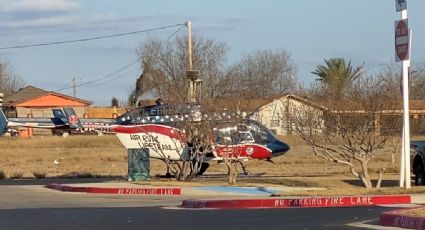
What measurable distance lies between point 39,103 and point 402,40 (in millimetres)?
84483

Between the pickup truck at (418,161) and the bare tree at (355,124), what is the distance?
118 cm

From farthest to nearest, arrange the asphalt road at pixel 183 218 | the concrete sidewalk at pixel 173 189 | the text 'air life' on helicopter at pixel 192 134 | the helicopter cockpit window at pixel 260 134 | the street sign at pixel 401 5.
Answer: the helicopter cockpit window at pixel 260 134 < the text 'air life' on helicopter at pixel 192 134 < the concrete sidewalk at pixel 173 189 < the street sign at pixel 401 5 < the asphalt road at pixel 183 218

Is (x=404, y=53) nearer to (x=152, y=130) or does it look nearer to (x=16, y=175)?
(x=152, y=130)

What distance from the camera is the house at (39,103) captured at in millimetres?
97250

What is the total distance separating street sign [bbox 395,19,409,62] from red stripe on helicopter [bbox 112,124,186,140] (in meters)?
11.2

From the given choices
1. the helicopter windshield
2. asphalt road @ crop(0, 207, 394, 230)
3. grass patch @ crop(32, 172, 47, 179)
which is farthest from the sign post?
grass patch @ crop(32, 172, 47, 179)

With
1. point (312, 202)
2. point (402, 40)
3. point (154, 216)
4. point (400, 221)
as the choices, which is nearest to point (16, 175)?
point (312, 202)

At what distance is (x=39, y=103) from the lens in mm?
100375

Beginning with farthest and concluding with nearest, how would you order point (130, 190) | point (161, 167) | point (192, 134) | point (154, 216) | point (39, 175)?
point (161, 167) → point (39, 175) → point (192, 134) → point (130, 190) → point (154, 216)

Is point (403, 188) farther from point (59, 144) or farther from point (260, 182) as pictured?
point (59, 144)

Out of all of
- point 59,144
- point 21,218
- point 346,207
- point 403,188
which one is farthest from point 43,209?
point 59,144

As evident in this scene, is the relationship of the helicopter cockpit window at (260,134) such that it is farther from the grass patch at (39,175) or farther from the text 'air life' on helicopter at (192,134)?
the grass patch at (39,175)

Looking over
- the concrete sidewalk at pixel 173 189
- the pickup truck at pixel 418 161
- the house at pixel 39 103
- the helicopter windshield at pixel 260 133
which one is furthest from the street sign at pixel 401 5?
the house at pixel 39 103

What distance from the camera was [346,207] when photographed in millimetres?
18125
